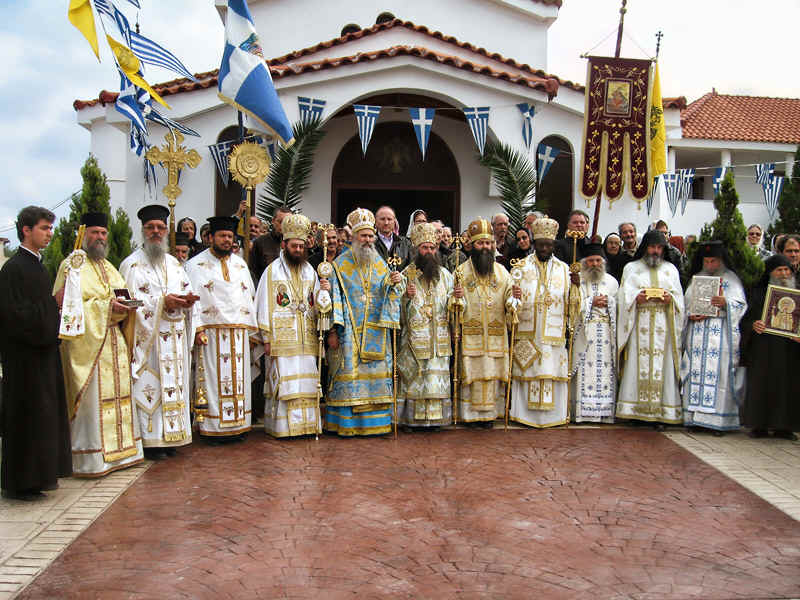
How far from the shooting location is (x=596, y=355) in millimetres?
8383

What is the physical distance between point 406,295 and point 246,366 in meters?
1.82

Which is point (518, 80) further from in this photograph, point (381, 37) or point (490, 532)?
point (490, 532)

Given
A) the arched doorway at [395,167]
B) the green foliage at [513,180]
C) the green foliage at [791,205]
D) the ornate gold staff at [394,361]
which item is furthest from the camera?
the green foliage at [791,205]

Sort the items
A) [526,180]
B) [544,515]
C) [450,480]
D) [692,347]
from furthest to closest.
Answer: [526,180] < [692,347] < [450,480] < [544,515]

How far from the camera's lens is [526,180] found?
41.7 feet

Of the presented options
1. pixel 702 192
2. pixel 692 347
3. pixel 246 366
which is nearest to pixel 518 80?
pixel 692 347

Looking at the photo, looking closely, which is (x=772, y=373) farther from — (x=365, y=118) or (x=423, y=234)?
(x=365, y=118)

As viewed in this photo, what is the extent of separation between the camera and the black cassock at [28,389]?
545 cm

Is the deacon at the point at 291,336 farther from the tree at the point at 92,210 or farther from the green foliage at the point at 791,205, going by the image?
the green foliage at the point at 791,205

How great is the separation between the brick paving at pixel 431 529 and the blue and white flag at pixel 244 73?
4.07 metres

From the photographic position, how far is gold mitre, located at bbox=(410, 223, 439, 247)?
7.84 m

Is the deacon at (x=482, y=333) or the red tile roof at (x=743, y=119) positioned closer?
the deacon at (x=482, y=333)

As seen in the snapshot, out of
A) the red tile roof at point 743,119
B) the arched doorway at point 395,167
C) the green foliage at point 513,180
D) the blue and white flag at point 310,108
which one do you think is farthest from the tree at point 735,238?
the red tile roof at point 743,119

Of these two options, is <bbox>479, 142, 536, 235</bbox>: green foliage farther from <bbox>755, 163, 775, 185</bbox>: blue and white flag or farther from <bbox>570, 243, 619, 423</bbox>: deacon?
<bbox>755, 163, 775, 185</bbox>: blue and white flag
